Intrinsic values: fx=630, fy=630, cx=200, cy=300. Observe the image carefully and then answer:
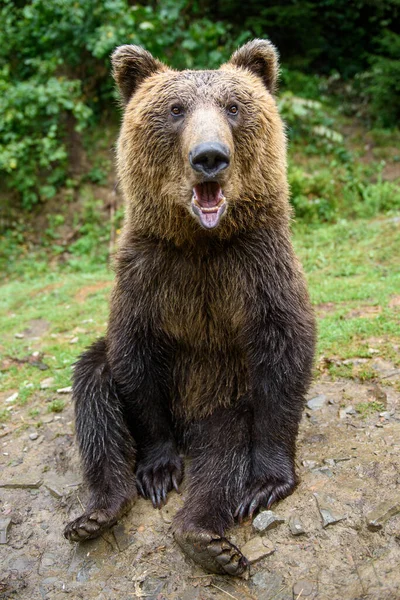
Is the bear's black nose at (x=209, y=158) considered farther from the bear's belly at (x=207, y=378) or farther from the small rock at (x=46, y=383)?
the small rock at (x=46, y=383)

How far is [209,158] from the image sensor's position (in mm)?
2988

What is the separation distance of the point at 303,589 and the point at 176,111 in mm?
2520

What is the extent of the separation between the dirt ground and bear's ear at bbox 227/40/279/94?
7.30ft

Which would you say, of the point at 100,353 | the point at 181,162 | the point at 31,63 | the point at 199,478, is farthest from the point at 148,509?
the point at 31,63

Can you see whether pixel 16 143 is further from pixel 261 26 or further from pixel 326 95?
pixel 326 95

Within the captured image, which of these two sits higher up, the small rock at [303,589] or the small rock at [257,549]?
the small rock at [257,549]

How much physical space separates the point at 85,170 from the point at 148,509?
8.71m

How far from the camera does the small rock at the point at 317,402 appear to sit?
14.4ft

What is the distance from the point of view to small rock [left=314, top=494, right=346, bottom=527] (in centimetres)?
331

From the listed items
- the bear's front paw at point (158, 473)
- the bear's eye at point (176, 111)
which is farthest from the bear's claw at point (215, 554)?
the bear's eye at point (176, 111)

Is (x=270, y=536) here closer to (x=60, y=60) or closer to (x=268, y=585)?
(x=268, y=585)

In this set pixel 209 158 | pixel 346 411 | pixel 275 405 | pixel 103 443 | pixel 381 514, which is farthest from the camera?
pixel 346 411

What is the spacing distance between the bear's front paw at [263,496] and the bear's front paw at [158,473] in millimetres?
461

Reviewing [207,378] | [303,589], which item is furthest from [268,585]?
[207,378]
